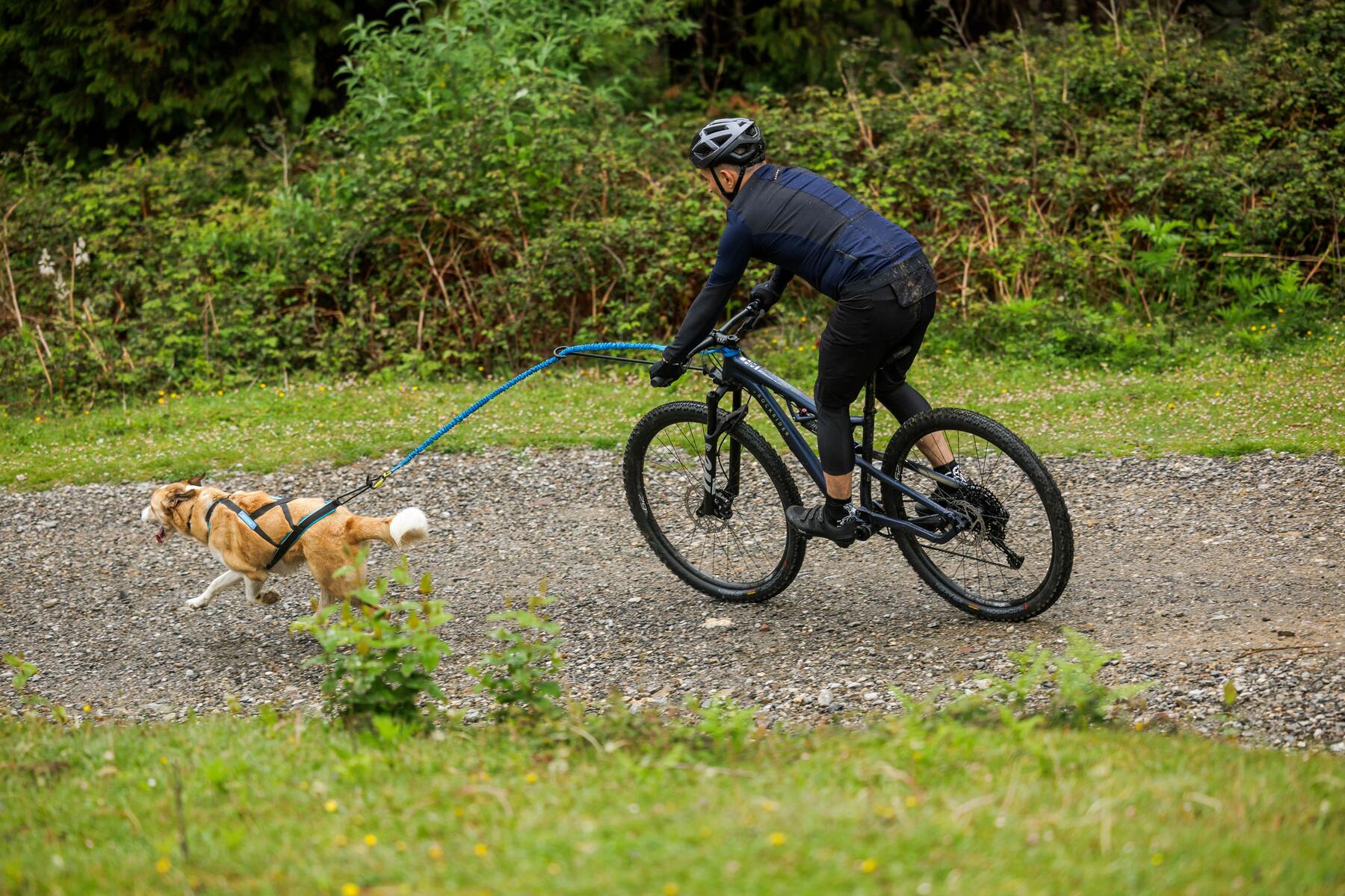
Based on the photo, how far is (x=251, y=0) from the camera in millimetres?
14391

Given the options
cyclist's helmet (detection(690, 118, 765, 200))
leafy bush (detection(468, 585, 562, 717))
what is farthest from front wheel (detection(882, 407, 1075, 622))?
leafy bush (detection(468, 585, 562, 717))

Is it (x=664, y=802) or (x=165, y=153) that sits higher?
(x=165, y=153)

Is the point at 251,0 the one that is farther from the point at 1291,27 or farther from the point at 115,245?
the point at 1291,27

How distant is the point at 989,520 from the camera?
5469 mm

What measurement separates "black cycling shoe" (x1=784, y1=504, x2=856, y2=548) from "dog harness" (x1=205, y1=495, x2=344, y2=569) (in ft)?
7.32

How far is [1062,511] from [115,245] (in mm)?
11257

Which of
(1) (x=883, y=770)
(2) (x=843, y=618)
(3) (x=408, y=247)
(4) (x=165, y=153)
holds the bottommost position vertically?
(2) (x=843, y=618)

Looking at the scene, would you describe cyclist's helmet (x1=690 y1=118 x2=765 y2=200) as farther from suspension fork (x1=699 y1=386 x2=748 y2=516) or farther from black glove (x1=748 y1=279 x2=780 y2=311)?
suspension fork (x1=699 y1=386 x2=748 y2=516)

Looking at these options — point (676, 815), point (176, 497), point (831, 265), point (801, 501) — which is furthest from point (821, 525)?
point (176, 497)

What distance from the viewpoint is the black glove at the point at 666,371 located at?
5.73 meters

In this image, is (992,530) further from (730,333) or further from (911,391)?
(730,333)

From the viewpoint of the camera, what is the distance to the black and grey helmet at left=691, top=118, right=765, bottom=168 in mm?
5277

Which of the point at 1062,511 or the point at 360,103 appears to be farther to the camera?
the point at 360,103

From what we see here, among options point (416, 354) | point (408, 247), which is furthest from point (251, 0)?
point (416, 354)
